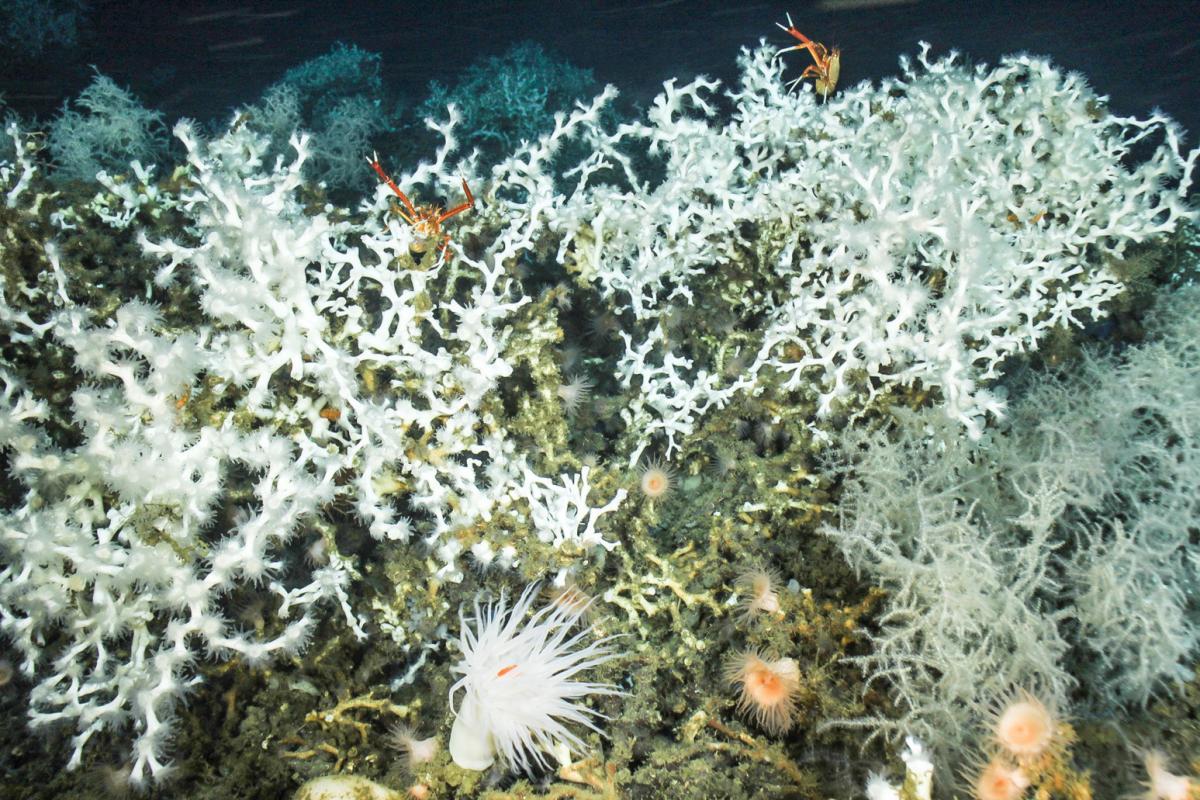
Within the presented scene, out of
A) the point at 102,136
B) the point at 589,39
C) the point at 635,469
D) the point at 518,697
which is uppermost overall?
the point at 589,39

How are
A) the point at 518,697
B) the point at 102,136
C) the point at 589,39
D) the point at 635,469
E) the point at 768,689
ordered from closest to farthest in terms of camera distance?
the point at 518,697 → the point at 768,689 → the point at 635,469 → the point at 102,136 → the point at 589,39

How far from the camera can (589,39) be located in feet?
34.1

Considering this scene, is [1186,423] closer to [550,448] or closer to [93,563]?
[550,448]

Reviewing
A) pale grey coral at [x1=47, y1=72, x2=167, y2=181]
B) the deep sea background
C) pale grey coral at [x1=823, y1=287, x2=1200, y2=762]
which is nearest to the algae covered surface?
pale grey coral at [x1=823, y1=287, x2=1200, y2=762]

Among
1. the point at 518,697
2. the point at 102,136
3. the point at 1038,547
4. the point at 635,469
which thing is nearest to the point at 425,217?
the point at 635,469

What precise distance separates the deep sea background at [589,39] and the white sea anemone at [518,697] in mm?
6767

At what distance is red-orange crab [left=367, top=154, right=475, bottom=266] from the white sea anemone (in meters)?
1.66

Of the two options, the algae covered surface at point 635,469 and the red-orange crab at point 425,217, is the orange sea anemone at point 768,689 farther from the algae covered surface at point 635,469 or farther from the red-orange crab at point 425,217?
the red-orange crab at point 425,217

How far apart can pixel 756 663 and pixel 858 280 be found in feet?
6.08

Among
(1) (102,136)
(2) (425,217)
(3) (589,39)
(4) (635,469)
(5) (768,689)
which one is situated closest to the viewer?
(5) (768,689)

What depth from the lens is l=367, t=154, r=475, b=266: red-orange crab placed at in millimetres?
3004

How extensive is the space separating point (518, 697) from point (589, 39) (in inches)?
418

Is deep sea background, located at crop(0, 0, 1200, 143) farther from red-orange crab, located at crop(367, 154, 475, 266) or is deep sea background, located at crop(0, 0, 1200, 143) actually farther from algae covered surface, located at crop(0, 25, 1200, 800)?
red-orange crab, located at crop(367, 154, 475, 266)

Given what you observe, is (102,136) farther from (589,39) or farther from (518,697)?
(589,39)
